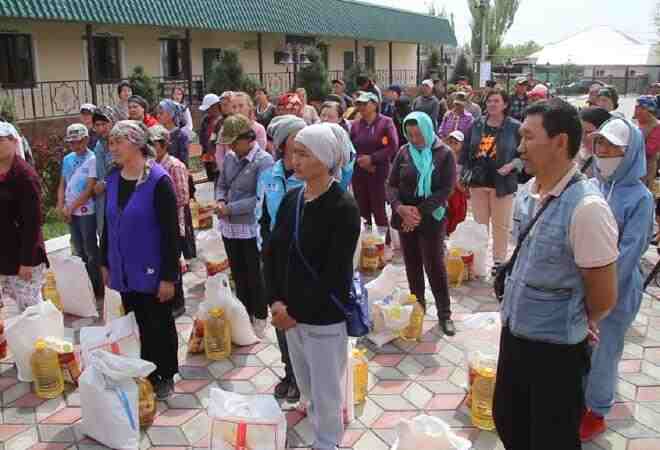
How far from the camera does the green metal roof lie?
12555mm

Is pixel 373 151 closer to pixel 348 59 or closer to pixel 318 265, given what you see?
pixel 318 265

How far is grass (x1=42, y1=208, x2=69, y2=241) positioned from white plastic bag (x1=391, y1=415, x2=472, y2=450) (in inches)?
228

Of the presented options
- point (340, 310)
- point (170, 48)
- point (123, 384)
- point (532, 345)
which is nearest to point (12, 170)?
point (123, 384)

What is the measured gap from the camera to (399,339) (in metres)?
4.62

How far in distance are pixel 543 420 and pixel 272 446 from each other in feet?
4.17

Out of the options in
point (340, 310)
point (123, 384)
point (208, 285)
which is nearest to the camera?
point (340, 310)

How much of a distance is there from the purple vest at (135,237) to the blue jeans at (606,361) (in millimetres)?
2537

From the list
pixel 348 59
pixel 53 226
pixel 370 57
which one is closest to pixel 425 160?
pixel 53 226

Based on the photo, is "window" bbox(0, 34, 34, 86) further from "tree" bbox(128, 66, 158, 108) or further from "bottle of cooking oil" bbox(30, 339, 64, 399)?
"bottle of cooking oil" bbox(30, 339, 64, 399)

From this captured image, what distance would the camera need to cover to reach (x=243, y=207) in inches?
170

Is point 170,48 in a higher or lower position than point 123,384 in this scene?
higher

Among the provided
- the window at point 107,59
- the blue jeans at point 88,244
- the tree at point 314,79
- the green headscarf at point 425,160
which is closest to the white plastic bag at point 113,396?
the blue jeans at point 88,244

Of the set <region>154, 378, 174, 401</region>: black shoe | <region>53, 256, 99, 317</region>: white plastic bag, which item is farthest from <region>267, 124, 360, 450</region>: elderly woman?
<region>53, 256, 99, 317</region>: white plastic bag

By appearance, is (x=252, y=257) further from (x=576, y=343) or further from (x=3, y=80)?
(x=3, y=80)
